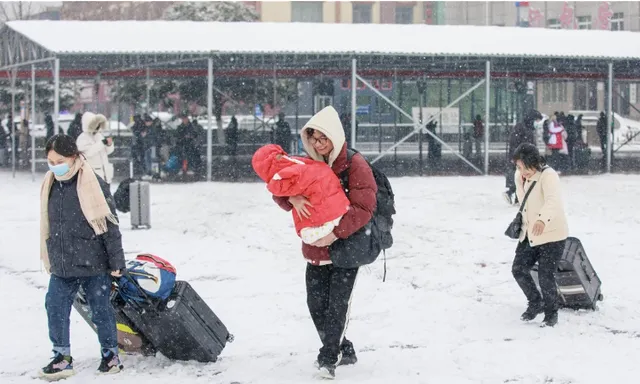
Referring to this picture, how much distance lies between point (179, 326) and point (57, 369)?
786mm

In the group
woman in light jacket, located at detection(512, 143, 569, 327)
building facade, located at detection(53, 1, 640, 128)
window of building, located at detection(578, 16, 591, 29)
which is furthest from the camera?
window of building, located at detection(578, 16, 591, 29)

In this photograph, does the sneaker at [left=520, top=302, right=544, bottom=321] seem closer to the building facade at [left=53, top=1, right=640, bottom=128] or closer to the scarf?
the scarf

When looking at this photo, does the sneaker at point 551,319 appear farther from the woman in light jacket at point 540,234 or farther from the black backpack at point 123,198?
the black backpack at point 123,198

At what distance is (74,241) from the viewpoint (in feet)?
20.4

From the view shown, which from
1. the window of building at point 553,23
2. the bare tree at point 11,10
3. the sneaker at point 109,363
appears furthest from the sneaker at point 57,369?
the window of building at point 553,23

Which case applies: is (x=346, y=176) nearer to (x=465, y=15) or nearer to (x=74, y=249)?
(x=74, y=249)

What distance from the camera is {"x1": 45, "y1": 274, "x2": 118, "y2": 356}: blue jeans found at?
6.25m

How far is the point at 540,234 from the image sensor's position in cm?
774

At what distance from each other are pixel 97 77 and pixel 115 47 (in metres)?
8.00

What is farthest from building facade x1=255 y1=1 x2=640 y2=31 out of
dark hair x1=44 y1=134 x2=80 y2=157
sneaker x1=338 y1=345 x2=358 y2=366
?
dark hair x1=44 y1=134 x2=80 y2=157

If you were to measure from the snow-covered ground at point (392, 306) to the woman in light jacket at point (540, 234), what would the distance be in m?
0.23

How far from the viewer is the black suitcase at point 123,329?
6.59 m

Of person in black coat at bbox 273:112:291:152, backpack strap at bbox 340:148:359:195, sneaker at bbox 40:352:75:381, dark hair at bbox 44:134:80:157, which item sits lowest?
sneaker at bbox 40:352:75:381

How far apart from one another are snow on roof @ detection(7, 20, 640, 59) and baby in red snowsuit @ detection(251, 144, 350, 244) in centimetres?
1636
